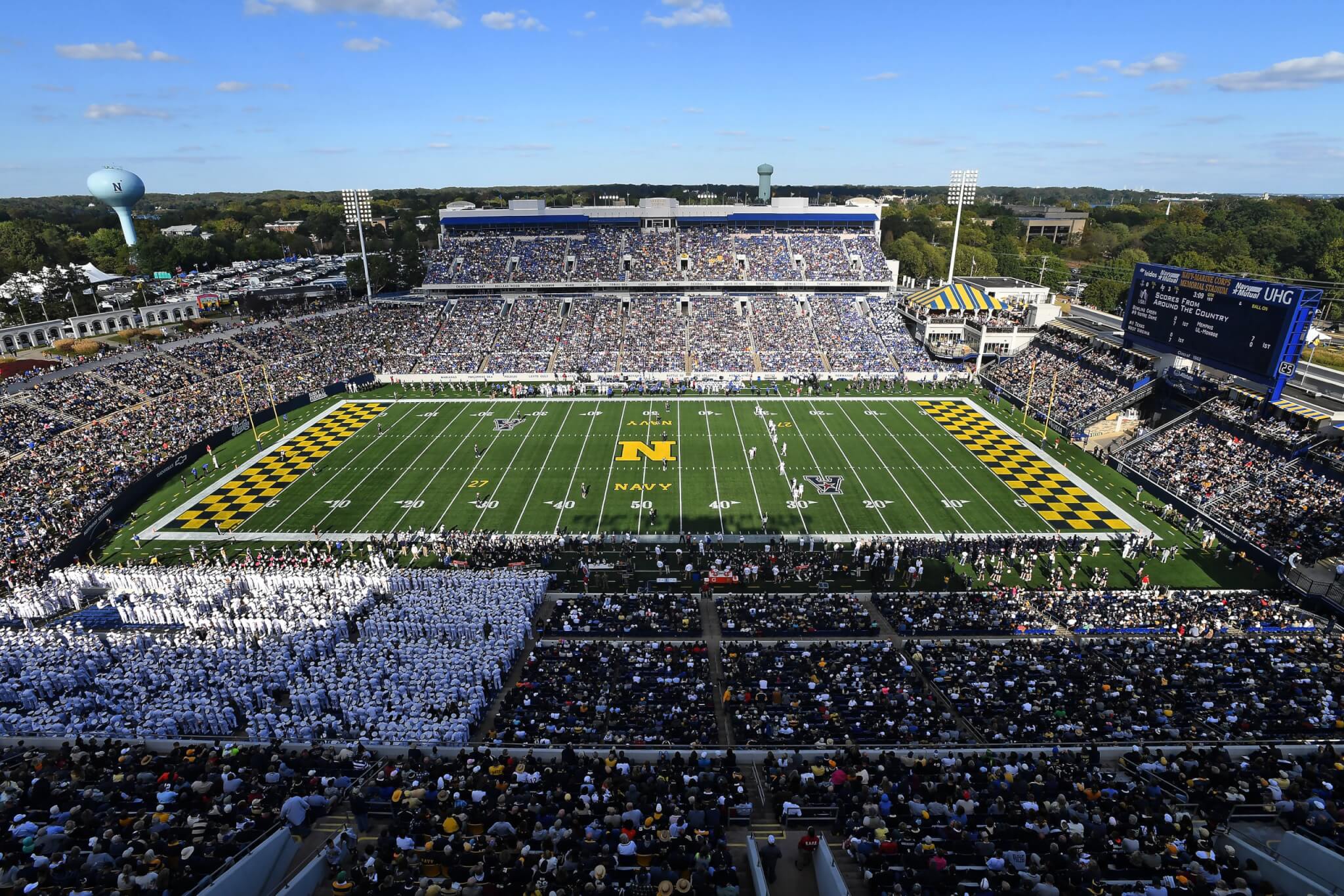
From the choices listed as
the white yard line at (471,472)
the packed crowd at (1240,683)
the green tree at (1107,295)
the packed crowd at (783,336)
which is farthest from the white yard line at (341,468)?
the green tree at (1107,295)

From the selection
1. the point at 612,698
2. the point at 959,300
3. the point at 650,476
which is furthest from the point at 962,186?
the point at 612,698

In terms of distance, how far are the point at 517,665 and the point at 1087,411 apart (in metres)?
33.2

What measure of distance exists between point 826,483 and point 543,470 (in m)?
13.1

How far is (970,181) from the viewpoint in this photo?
180 ft

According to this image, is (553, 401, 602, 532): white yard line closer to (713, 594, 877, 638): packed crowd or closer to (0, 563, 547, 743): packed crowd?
(0, 563, 547, 743): packed crowd

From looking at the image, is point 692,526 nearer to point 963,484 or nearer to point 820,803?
point 963,484

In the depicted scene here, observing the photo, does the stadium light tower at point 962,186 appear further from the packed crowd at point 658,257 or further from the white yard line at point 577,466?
the white yard line at point 577,466

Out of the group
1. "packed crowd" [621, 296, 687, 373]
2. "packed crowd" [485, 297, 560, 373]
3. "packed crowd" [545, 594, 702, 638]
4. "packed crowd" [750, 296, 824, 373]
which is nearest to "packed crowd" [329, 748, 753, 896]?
"packed crowd" [545, 594, 702, 638]

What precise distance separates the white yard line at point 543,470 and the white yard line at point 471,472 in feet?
9.77

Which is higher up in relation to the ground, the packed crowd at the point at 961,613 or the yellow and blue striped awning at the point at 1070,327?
the yellow and blue striped awning at the point at 1070,327

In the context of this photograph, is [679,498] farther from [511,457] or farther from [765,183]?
[765,183]

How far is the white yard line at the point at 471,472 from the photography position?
88.1ft

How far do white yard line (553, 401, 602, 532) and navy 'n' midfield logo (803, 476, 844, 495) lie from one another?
978cm

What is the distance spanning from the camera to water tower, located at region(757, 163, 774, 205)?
232ft
